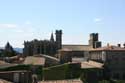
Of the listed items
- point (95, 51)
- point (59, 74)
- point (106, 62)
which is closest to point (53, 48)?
point (95, 51)

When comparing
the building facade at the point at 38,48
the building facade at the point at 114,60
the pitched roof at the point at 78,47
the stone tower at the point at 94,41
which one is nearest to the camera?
the building facade at the point at 114,60

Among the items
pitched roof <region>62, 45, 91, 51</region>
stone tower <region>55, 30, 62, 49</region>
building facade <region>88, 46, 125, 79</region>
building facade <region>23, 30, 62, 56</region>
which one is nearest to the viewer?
building facade <region>88, 46, 125, 79</region>

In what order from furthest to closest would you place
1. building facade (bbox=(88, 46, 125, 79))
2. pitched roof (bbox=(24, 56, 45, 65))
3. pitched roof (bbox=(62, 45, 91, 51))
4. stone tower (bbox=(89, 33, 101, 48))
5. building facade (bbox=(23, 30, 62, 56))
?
building facade (bbox=(23, 30, 62, 56)) < pitched roof (bbox=(62, 45, 91, 51)) < stone tower (bbox=(89, 33, 101, 48)) < building facade (bbox=(88, 46, 125, 79)) < pitched roof (bbox=(24, 56, 45, 65))

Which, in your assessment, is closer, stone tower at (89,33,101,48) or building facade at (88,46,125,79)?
building facade at (88,46,125,79)

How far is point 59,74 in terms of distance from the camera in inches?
2402

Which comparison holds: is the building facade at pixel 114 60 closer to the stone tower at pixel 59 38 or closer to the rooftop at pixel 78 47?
the rooftop at pixel 78 47

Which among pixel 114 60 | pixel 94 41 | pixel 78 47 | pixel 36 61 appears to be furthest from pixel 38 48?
pixel 36 61

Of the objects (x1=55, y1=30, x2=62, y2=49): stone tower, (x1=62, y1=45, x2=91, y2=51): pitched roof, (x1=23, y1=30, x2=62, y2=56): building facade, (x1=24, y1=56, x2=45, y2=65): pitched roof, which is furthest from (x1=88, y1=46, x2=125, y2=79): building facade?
(x1=55, y1=30, x2=62, y2=49): stone tower

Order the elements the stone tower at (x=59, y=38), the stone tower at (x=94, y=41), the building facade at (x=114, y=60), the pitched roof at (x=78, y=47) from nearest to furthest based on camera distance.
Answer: the building facade at (x=114, y=60)
the stone tower at (x=94, y=41)
the pitched roof at (x=78, y=47)
the stone tower at (x=59, y=38)

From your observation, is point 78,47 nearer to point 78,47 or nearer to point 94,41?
point 78,47

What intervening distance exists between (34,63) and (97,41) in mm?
31227

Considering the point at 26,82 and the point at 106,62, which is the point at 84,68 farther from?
the point at 26,82

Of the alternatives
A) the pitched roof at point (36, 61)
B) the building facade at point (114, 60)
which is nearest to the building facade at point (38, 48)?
the building facade at point (114, 60)

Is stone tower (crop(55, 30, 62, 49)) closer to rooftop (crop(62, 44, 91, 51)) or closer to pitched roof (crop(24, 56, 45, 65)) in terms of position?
rooftop (crop(62, 44, 91, 51))
